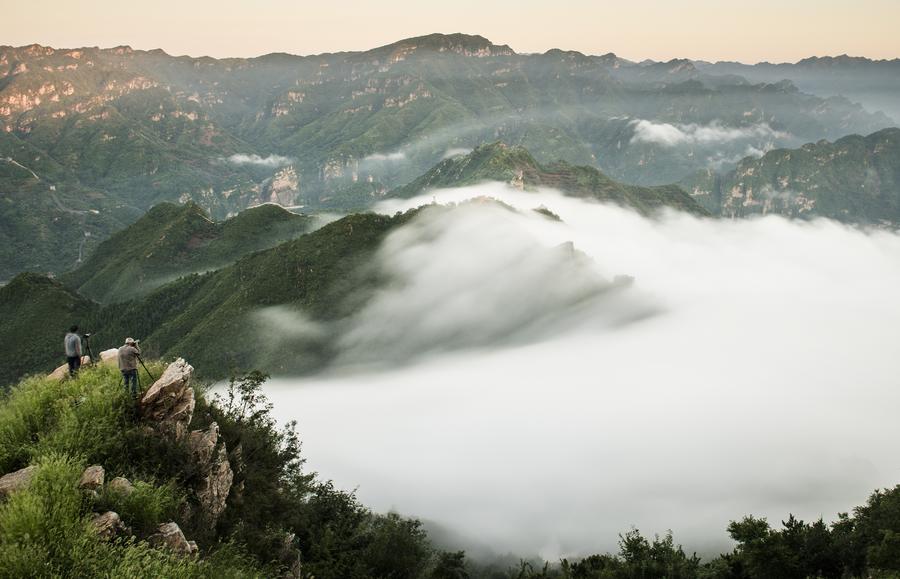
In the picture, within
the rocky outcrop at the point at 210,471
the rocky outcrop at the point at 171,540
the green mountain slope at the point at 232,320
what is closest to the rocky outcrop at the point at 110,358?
the rocky outcrop at the point at 210,471

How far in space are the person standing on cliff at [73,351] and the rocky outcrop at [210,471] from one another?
26.4 ft

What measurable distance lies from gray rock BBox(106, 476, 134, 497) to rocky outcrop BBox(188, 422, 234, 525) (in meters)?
4.93

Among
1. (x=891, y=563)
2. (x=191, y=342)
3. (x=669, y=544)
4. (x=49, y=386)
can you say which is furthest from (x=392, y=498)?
(x=49, y=386)

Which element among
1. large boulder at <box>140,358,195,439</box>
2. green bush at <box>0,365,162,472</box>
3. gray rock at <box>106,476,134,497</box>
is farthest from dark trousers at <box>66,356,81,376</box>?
→ gray rock at <box>106,476,134,497</box>

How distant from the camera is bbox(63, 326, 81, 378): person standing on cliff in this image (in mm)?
28047

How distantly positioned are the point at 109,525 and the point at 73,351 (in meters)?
14.4

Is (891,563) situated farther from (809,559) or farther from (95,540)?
(95,540)

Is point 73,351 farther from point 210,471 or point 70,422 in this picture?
point 210,471

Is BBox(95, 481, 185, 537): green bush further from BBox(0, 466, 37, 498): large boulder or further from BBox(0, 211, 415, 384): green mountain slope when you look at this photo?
BBox(0, 211, 415, 384): green mountain slope

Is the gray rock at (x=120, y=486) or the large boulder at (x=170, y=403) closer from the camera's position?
the gray rock at (x=120, y=486)

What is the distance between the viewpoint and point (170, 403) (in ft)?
80.9

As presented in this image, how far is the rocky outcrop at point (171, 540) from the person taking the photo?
18.4m

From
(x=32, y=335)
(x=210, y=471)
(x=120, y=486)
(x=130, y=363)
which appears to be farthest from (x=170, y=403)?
(x=32, y=335)

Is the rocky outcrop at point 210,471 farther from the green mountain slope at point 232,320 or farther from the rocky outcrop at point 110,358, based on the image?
the green mountain slope at point 232,320
